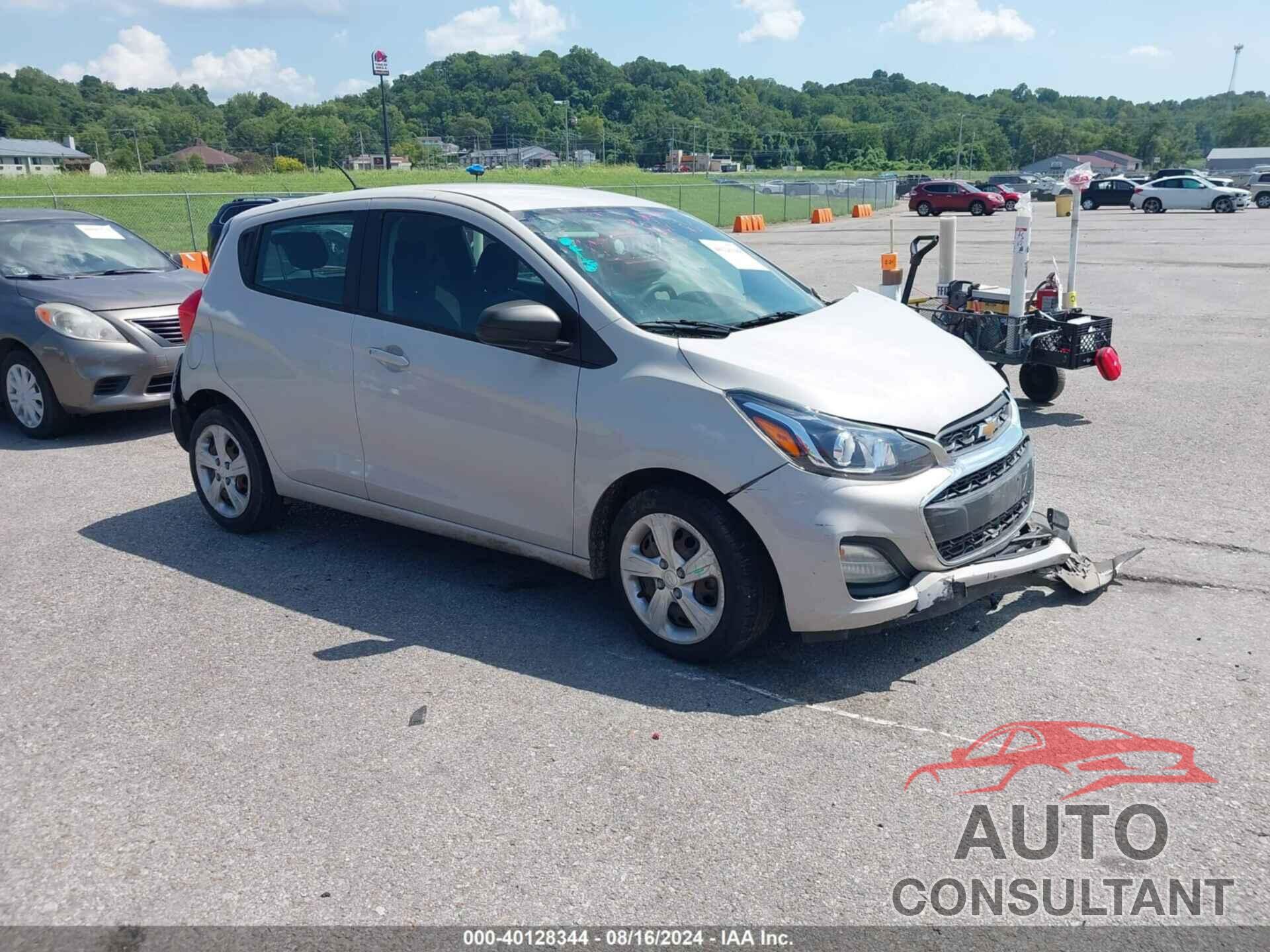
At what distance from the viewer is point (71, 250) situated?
377 inches

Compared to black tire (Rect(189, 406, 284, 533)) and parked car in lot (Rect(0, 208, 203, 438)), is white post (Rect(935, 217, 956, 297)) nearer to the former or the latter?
black tire (Rect(189, 406, 284, 533))

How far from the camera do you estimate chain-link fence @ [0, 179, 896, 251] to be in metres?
29.2

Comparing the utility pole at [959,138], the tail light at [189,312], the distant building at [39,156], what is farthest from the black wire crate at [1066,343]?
the utility pole at [959,138]

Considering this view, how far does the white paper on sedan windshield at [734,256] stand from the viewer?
5.45 m

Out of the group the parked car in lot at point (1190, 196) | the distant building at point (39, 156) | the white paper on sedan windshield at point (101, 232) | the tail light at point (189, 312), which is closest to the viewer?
the tail light at point (189, 312)

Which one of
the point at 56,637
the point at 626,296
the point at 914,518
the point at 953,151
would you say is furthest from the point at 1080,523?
the point at 953,151

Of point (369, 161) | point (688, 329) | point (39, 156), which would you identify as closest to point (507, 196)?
point (688, 329)

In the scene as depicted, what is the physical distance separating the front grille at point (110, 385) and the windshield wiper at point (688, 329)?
5617 mm

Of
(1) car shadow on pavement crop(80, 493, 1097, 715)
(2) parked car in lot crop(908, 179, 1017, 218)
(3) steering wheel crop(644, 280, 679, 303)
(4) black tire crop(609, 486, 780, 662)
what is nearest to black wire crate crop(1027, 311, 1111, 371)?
(1) car shadow on pavement crop(80, 493, 1097, 715)

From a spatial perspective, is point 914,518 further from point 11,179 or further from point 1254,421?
point 11,179

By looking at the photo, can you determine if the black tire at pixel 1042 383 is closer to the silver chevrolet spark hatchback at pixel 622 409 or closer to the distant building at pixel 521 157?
the silver chevrolet spark hatchback at pixel 622 409

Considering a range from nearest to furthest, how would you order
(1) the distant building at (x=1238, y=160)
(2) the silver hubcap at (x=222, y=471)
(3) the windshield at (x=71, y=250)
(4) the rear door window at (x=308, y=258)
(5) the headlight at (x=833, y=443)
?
(5) the headlight at (x=833, y=443), (4) the rear door window at (x=308, y=258), (2) the silver hubcap at (x=222, y=471), (3) the windshield at (x=71, y=250), (1) the distant building at (x=1238, y=160)

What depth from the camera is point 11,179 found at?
43906 millimetres

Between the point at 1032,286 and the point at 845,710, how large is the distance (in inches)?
701
